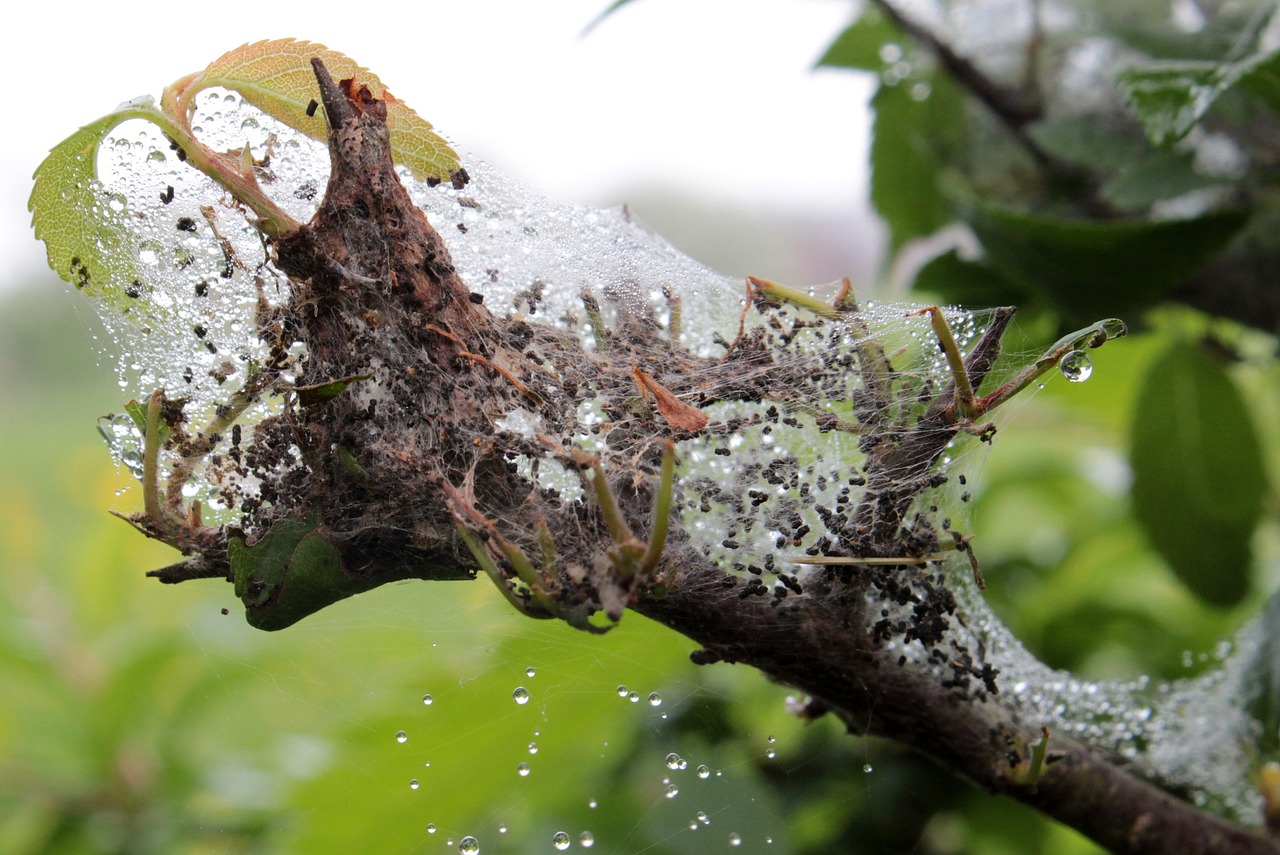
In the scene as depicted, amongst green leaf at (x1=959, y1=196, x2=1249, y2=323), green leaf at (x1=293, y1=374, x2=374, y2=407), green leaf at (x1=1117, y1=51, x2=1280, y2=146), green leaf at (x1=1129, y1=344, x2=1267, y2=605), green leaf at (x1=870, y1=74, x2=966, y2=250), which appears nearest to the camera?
green leaf at (x1=293, y1=374, x2=374, y2=407)

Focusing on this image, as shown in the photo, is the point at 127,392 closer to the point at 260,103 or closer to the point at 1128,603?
the point at 260,103

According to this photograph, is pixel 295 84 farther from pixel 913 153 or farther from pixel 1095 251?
pixel 913 153

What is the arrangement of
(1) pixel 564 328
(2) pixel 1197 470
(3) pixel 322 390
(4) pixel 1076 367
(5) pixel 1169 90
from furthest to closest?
1. (2) pixel 1197 470
2. (5) pixel 1169 90
3. (1) pixel 564 328
4. (4) pixel 1076 367
5. (3) pixel 322 390

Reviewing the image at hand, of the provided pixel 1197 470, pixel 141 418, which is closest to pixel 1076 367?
pixel 141 418

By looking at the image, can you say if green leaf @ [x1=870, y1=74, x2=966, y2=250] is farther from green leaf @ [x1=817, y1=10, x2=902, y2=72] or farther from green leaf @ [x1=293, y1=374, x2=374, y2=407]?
green leaf @ [x1=293, y1=374, x2=374, y2=407]

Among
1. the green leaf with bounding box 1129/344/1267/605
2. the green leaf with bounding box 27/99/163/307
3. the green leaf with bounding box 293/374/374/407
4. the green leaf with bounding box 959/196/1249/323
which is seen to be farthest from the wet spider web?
the green leaf with bounding box 1129/344/1267/605

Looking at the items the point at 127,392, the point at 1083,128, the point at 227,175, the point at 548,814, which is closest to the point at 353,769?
the point at 548,814
